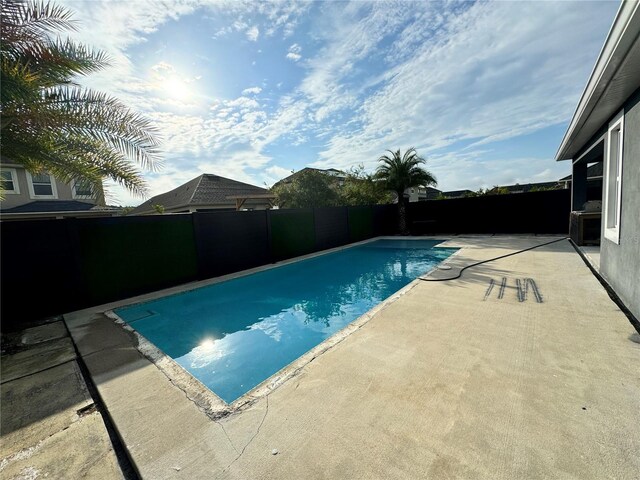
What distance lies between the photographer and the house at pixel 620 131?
2.68 metres

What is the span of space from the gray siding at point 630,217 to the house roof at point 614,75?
26 centimetres

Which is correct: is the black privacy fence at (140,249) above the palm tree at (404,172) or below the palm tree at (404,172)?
below

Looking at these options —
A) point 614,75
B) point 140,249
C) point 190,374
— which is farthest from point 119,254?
point 614,75

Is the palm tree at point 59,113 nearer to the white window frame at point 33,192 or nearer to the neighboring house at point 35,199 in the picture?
the neighboring house at point 35,199

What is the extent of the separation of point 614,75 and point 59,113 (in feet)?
25.7

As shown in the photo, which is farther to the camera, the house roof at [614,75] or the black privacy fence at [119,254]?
the black privacy fence at [119,254]

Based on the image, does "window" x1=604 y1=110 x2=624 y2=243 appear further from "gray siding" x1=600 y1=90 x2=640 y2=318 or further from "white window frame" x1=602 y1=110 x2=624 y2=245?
"gray siding" x1=600 y1=90 x2=640 y2=318

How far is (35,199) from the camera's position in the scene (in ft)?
41.9

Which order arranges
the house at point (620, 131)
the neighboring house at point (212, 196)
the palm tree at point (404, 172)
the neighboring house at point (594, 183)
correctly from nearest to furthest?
1. the house at point (620, 131)
2. the neighboring house at point (594, 183)
3. the palm tree at point (404, 172)
4. the neighboring house at point (212, 196)

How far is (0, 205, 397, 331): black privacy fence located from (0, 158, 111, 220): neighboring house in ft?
25.5

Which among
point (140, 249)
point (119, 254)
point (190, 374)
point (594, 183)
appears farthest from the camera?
point (594, 183)

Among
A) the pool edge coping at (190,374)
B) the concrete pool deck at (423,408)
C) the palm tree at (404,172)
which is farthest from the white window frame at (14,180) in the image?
the palm tree at (404,172)

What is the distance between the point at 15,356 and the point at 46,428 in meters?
2.13

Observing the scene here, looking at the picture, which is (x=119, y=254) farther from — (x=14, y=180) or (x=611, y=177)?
(x=14, y=180)
